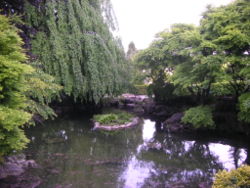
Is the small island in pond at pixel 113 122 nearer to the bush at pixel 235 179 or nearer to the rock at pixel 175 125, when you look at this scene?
the rock at pixel 175 125

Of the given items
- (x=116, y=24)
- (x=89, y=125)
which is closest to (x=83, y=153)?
(x=89, y=125)

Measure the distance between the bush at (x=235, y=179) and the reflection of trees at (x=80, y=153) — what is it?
8.00 feet

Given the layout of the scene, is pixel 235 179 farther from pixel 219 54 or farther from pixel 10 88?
A: pixel 219 54

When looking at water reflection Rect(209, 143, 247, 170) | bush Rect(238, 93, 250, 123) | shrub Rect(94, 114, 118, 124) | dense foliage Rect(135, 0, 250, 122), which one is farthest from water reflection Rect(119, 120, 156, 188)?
shrub Rect(94, 114, 118, 124)

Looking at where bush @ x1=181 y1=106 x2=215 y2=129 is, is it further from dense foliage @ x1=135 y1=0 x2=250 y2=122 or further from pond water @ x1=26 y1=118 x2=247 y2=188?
dense foliage @ x1=135 y1=0 x2=250 y2=122

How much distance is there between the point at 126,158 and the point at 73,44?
4.79 meters

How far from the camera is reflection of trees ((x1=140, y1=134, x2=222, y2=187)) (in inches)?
203

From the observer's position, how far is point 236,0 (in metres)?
8.33

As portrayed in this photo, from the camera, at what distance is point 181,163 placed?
6.19 metres

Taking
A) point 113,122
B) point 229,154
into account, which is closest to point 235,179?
point 229,154

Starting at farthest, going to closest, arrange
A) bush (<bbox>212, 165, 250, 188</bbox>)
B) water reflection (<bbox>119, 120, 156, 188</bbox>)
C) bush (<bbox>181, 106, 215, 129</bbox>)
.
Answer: bush (<bbox>181, 106, 215, 129</bbox>) → water reflection (<bbox>119, 120, 156, 188</bbox>) → bush (<bbox>212, 165, 250, 188</bbox>)

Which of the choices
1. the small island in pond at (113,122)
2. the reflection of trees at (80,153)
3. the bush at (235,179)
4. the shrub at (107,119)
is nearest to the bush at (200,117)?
the reflection of trees at (80,153)

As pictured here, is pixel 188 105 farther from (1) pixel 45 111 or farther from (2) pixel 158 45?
(1) pixel 45 111

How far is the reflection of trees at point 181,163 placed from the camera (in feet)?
16.9
